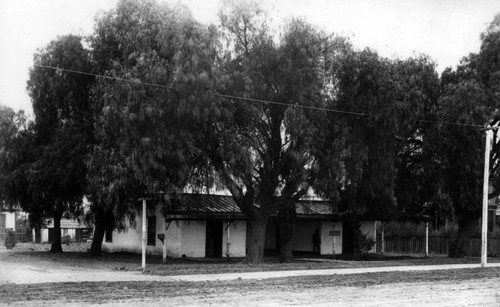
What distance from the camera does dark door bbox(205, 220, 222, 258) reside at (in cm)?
3538

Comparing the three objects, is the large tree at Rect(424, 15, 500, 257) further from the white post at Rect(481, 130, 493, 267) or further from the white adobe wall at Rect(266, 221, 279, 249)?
the white adobe wall at Rect(266, 221, 279, 249)

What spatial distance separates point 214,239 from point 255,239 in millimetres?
7357

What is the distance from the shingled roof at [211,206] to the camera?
32.5m

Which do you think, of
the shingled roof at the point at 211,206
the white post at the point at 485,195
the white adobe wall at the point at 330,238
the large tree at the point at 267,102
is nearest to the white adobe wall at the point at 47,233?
the shingled roof at the point at 211,206

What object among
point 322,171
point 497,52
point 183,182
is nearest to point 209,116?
point 183,182

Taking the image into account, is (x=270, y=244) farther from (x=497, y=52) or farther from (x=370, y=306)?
(x=370, y=306)

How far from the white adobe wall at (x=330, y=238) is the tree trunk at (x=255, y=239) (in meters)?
12.2

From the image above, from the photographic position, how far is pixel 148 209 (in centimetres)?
3191

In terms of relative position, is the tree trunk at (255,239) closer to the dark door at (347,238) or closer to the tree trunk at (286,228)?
the tree trunk at (286,228)

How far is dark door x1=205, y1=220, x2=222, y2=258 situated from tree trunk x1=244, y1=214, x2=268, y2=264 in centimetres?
673

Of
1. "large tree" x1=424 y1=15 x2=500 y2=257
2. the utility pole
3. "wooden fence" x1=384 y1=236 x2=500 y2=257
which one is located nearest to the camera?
the utility pole

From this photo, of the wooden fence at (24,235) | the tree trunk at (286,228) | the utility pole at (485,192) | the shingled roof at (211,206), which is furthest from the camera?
the wooden fence at (24,235)

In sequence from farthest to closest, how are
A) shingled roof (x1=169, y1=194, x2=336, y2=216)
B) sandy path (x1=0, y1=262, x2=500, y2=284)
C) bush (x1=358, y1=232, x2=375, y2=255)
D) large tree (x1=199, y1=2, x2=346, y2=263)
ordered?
bush (x1=358, y1=232, x2=375, y2=255) < shingled roof (x1=169, y1=194, x2=336, y2=216) < large tree (x1=199, y1=2, x2=346, y2=263) < sandy path (x1=0, y1=262, x2=500, y2=284)

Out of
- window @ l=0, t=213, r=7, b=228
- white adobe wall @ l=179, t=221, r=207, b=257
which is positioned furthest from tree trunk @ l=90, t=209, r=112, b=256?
window @ l=0, t=213, r=7, b=228
